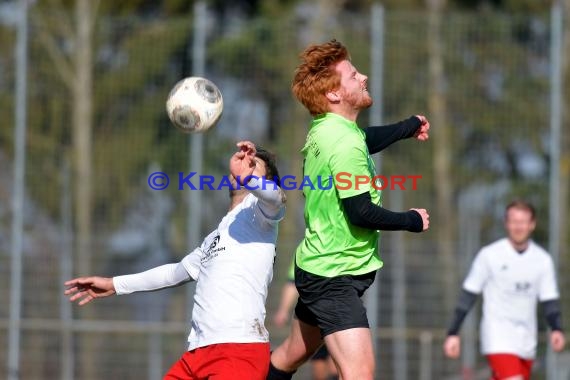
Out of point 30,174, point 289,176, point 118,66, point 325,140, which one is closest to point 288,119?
point 289,176

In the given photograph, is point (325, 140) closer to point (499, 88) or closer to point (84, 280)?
point (84, 280)

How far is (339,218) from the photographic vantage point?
5621mm

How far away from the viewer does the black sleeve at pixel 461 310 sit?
841 centimetres

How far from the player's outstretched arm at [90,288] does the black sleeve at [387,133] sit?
4.83ft

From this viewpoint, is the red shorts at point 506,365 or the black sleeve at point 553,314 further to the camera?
the red shorts at point 506,365

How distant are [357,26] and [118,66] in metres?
2.59

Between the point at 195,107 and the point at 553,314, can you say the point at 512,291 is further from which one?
the point at 195,107

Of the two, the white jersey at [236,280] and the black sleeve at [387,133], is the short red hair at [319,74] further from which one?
the white jersey at [236,280]

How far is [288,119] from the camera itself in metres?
12.8

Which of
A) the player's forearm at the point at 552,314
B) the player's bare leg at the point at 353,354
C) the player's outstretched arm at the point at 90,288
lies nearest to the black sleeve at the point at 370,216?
the player's bare leg at the point at 353,354

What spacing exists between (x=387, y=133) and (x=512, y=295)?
2905mm

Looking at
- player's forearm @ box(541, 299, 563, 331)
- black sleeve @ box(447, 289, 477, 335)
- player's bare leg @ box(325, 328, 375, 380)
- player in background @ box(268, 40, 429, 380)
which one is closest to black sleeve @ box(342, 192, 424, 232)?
player in background @ box(268, 40, 429, 380)

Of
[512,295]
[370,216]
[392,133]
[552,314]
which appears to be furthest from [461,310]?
[370,216]

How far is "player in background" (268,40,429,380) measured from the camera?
18.0 ft
